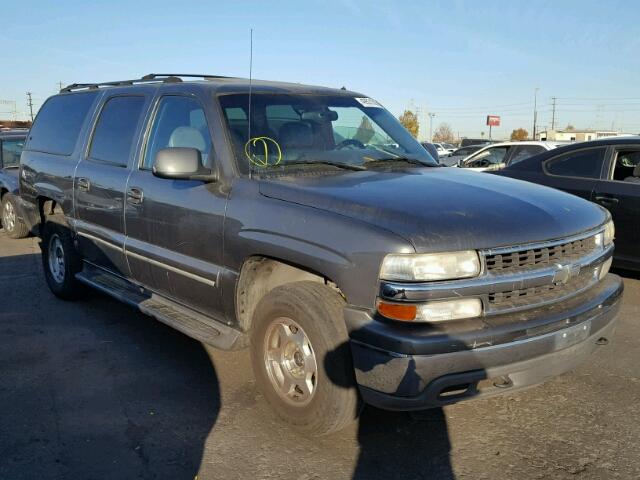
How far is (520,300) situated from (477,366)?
0.43 metres

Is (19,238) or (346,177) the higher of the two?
(346,177)

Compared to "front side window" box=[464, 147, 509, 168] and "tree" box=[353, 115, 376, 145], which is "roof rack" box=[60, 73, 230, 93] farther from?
"front side window" box=[464, 147, 509, 168]

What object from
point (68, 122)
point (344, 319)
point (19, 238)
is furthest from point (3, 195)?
point (344, 319)

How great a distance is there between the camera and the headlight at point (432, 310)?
2652mm

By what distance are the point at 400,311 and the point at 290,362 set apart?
0.89 metres

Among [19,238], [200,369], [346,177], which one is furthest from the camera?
[19,238]

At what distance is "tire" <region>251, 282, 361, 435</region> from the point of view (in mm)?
2896

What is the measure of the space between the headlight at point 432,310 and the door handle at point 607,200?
13.9ft

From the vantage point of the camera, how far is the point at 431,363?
103 inches

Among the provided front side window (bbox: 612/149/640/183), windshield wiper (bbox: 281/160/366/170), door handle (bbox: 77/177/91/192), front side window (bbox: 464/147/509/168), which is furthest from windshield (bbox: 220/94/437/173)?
front side window (bbox: 464/147/509/168)

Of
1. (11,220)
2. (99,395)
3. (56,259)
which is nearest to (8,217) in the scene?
(11,220)

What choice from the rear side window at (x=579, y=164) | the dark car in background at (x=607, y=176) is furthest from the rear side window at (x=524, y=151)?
the rear side window at (x=579, y=164)

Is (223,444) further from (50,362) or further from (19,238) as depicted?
(19,238)

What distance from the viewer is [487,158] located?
1218cm
